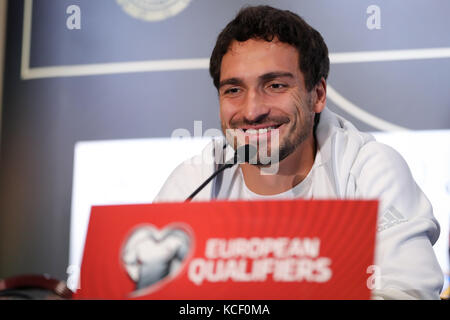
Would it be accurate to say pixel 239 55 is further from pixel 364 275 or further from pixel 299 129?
pixel 364 275

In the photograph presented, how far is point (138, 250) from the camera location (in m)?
0.61

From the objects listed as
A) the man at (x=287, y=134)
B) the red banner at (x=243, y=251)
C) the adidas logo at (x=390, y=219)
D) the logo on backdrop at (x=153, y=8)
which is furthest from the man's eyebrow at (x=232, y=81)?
the logo on backdrop at (x=153, y=8)

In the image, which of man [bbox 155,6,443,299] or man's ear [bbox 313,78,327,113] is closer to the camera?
man [bbox 155,6,443,299]

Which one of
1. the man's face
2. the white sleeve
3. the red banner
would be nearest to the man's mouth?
the man's face

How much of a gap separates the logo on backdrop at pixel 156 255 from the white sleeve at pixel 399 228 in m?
0.31

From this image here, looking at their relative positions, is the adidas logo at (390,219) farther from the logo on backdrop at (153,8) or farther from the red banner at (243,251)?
the logo on backdrop at (153,8)

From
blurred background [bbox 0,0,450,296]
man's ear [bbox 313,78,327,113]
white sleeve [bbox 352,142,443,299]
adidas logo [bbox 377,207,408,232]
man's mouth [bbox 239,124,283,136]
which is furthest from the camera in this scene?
blurred background [bbox 0,0,450,296]

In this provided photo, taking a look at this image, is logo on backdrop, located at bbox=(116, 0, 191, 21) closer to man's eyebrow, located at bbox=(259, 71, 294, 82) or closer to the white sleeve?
man's eyebrow, located at bbox=(259, 71, 294, 82)

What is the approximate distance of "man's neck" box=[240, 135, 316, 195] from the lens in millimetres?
1372

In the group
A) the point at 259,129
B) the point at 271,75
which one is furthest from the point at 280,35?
the point at 259,129

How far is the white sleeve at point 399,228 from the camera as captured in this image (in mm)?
847

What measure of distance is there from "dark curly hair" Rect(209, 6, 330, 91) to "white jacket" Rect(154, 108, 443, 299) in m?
0.14

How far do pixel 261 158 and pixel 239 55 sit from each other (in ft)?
0.86

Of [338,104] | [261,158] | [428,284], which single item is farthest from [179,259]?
[338,104]
